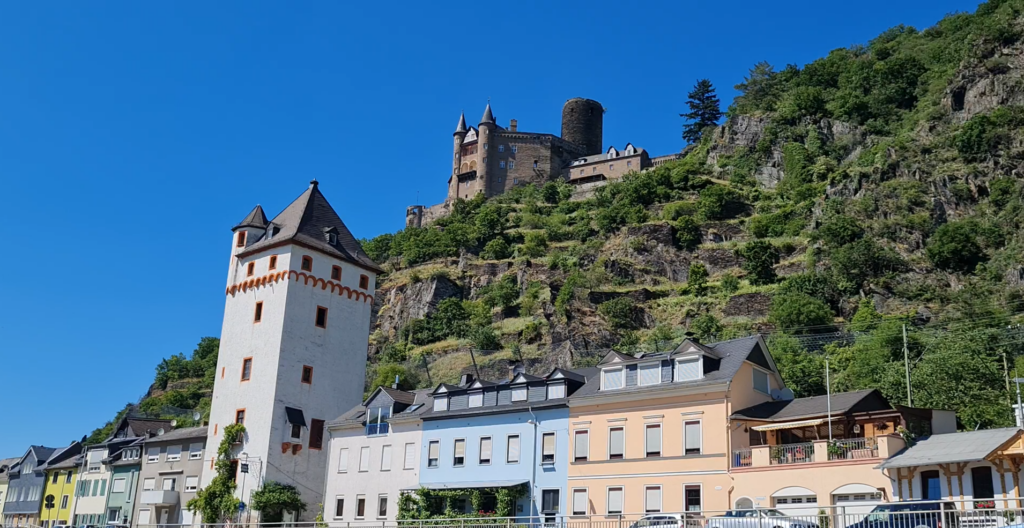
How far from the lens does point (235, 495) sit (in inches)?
2157

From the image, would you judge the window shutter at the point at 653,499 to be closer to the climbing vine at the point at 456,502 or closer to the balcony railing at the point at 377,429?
the climbing vine at the point at 456,502

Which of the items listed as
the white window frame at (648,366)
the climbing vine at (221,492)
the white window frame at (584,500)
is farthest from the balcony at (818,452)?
the climbing vine at (221,492)

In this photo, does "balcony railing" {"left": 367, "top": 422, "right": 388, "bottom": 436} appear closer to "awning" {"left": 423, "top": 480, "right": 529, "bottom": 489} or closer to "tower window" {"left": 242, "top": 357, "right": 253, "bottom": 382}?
"awning" {"left": 423, "top": 480, "right": 529, "bottom": 489}

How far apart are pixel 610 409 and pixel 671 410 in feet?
9.82

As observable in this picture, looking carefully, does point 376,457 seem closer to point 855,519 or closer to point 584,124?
point 855,519

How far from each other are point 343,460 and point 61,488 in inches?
1467

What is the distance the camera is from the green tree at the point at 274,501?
53.4 m

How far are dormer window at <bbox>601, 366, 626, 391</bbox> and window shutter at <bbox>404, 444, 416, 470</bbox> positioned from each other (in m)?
11.2

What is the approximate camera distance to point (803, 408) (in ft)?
127

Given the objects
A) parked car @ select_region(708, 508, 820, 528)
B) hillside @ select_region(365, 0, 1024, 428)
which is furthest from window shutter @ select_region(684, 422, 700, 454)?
hillside @ select_region(365, 0, 1024, 428)

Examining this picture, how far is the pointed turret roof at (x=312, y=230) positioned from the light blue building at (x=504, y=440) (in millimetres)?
15211

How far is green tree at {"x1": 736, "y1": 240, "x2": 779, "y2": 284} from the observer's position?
96000mm

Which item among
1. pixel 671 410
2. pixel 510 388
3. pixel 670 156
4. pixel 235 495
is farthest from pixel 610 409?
pixel 670 156

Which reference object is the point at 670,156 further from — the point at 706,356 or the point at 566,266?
the point at 706,356
